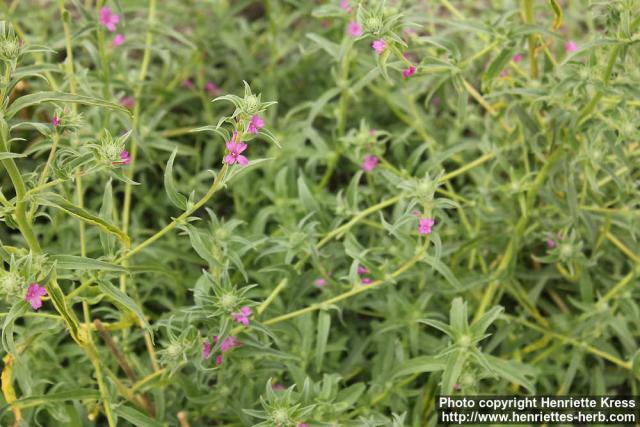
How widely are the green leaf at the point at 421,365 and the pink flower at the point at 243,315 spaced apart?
0.55 metres

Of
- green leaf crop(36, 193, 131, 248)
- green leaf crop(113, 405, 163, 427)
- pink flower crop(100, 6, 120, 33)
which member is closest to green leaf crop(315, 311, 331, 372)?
green leaf crop(113, 405, 163, 427)

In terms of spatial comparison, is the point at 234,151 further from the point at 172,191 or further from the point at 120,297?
the point at 120,297

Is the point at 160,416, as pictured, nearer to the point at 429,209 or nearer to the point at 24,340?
the point at 24,340

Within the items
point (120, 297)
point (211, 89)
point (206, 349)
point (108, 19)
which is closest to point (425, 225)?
point (206, 349)

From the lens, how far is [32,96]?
1.77m

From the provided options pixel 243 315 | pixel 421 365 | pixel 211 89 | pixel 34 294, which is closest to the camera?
pixel 34 294

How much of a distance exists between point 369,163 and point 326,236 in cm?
43

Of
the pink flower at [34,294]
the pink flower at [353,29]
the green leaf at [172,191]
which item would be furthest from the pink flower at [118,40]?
the pink flower at [34,294]

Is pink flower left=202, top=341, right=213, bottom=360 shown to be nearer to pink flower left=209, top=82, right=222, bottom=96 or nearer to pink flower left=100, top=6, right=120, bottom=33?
pink flower left=100, top=6, right=120, bottom=33

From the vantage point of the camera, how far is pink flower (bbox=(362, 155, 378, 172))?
107 inches

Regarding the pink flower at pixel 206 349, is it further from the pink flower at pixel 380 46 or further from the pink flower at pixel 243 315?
the pink flower at pixel 380 46

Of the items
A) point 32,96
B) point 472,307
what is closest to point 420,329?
point 472,307

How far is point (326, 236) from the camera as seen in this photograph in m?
2.42

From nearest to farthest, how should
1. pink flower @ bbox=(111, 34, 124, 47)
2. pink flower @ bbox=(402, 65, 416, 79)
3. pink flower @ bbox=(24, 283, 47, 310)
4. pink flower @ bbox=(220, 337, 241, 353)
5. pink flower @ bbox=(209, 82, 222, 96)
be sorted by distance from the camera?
1. pink flower @ bbox=(24, 283, 47, 310)
2. pink flower @ bbox=(220, 337, 241, 353)
3. pink flower @ bbox=(402, 65, 416, 79)
4. pink flower @ bbox=(111, 34, 124, 47)
5. pink flower @ bbox=(209, 82, 222, 96)
